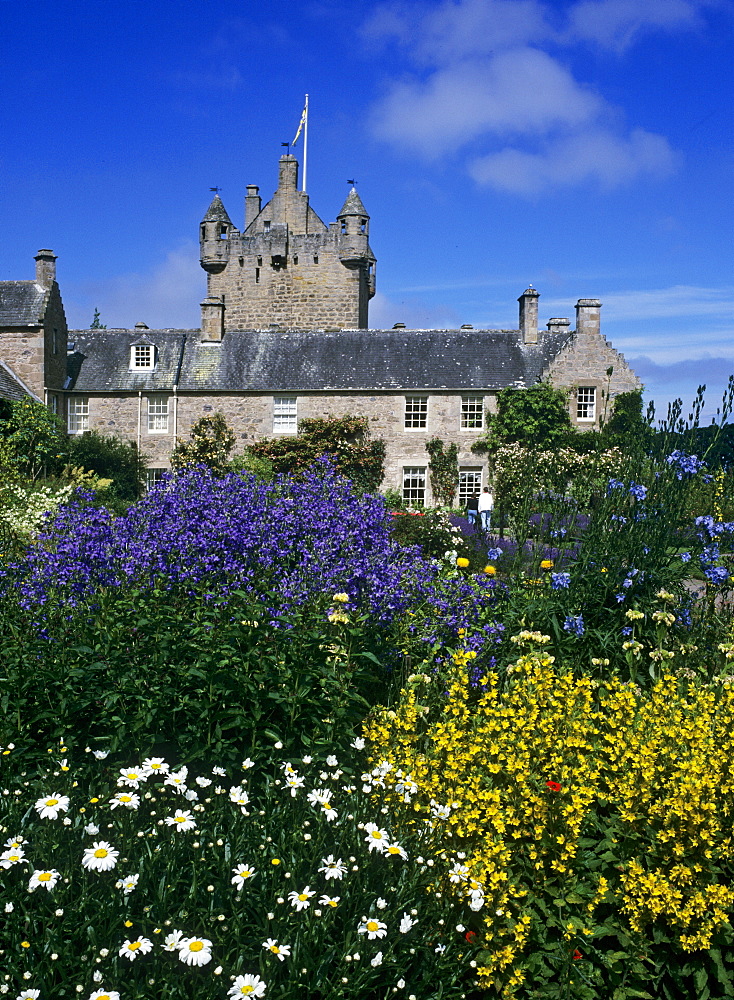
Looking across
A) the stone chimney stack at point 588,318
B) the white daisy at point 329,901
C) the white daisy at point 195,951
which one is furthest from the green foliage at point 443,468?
the white daisy at point 195,951

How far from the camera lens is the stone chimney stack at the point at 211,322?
2989 cm

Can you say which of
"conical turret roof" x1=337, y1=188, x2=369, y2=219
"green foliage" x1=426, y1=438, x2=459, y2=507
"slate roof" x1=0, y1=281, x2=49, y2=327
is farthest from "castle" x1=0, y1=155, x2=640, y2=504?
"conical turret roof" x1=337, y1=188, x2=369, y2=219

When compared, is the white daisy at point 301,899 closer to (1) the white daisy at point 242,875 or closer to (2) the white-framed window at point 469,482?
(1) the white daisy at point 242,875

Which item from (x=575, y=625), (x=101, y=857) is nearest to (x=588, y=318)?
(x=575, y=625)

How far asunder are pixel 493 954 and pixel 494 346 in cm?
2661

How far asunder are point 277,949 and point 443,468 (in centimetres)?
2482

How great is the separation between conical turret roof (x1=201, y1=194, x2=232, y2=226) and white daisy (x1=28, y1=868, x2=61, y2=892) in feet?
107

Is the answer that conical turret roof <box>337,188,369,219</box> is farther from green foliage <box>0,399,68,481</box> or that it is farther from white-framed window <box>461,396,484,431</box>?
green foliage <box>0,399,68,481</box>

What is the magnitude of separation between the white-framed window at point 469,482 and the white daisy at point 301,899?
2464cm

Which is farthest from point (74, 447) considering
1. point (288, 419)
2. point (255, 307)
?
point (255, 307)

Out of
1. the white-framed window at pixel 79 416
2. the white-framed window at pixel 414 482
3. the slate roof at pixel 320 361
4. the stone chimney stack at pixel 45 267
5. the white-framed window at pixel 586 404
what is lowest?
the white-framed window at pixel 414 482

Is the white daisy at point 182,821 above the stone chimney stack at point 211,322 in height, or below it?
below

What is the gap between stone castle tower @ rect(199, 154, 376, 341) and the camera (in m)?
32.0

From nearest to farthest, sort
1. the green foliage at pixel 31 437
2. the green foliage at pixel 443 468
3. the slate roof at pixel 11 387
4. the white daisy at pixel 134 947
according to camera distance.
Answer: the white daisy at pixel 134 947 < the green foliage at pixel 31 437 < the slate roof at pixel 11 387 < the green foliage at pixel 443 468
